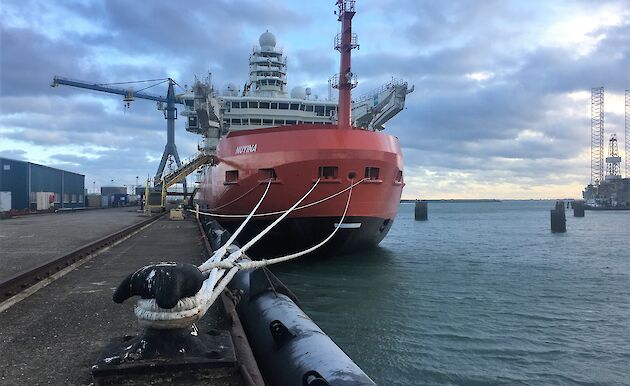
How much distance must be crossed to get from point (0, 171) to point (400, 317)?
35568 millimetres

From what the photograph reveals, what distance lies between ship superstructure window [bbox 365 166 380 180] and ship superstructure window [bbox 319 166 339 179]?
3.32ft

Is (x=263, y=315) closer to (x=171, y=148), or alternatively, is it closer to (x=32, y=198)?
(x=32, y=198)

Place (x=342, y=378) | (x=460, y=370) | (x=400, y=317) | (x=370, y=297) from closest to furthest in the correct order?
(x=342, y=378)
(x=460, y=370)
(x=400, y=317)
(x=370, y=297)

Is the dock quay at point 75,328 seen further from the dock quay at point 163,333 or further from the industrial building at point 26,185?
the industrial building at point 26,185

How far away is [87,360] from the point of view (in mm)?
3818

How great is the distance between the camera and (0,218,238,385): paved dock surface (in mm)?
3604

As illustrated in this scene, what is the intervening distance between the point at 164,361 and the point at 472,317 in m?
8.46

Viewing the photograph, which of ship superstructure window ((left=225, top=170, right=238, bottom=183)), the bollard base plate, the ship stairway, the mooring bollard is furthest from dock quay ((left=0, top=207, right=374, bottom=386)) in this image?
the mooring bollard

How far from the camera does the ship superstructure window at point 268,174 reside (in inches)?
548

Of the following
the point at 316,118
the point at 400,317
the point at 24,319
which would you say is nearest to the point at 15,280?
the point at 24,319

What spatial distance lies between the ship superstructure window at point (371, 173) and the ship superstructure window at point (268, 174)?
8.89 ft

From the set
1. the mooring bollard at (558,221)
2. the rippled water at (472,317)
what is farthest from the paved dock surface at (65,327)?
the mooring bollard at (558,221)

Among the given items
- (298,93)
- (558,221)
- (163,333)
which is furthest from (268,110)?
(558,221)

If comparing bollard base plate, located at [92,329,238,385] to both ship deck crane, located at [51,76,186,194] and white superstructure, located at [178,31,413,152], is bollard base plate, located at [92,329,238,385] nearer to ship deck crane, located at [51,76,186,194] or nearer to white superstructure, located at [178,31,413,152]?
white superstructure, located at [178,31,413,152]
